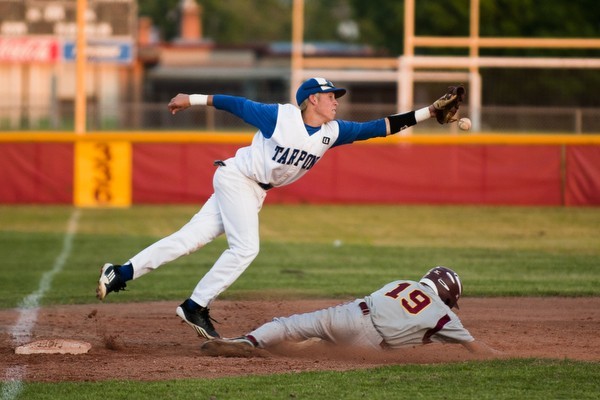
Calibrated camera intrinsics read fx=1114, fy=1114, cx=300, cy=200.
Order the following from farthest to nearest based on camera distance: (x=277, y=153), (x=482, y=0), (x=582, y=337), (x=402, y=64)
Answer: (x=482, y=0) < (x=402, y=64) < (x=582, y=337) < (x=277, y=153)

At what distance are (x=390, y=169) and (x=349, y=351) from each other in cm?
1533

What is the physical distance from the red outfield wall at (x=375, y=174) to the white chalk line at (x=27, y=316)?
3879 millimetres

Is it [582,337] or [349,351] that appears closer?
[349,351]

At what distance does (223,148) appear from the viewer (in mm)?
22953

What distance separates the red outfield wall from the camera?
2286 centimetres

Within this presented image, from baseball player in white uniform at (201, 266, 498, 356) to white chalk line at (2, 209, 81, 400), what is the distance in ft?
4.80

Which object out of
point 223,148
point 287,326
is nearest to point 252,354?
point 287,326

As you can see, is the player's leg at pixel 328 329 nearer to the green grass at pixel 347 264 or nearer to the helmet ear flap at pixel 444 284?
the green grass at pixel 347 264

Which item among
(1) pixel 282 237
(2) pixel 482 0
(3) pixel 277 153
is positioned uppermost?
(2) pixel 482 0

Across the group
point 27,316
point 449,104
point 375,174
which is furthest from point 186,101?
point 375,174

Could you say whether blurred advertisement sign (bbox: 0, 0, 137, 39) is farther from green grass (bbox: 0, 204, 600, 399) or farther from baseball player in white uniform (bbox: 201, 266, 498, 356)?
baseball player in white uniform (bbox: 201, 266, 498, 356)

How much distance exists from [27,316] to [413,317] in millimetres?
4257

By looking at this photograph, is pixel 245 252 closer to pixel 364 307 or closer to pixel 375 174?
pixel 364 307

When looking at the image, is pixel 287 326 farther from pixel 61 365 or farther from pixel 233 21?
pixel 233 21
